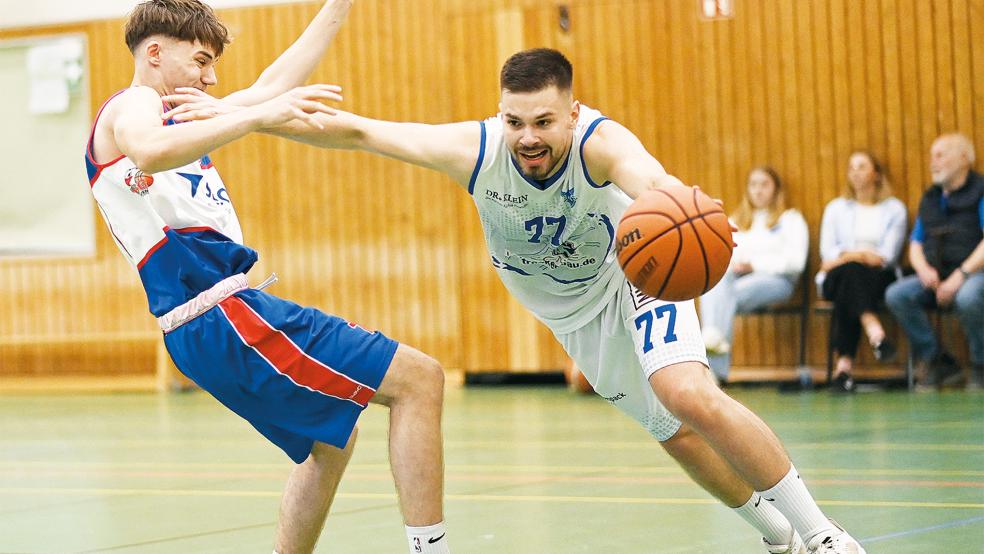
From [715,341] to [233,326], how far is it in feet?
22.8

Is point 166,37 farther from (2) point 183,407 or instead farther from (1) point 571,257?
(2) point 183,407

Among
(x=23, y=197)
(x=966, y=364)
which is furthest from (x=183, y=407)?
(x=966, y=364)

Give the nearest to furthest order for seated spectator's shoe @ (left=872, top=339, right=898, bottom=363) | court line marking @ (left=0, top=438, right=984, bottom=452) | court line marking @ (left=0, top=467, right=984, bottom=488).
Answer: court line marking @ (left=0, top=467, right=984, bottom=488)
court line marking @ (left=0, top=438, right=984, bottom=452)
seated spectator's shoe @ (left=872, top=339, right=898, bottom=363)

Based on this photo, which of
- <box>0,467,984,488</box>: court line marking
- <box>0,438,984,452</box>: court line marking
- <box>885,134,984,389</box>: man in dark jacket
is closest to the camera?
<box>0,467,984,488</box>: court line marking

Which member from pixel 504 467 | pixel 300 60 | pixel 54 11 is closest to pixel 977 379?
pixel 504 467

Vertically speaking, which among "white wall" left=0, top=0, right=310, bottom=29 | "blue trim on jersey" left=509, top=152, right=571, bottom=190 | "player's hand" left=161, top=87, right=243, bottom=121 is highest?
"white wall" left=0, top=0, right=310, bottom=29

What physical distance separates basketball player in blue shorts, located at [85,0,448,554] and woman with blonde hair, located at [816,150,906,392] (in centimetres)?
687

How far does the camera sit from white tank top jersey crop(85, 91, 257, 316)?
13.5ft

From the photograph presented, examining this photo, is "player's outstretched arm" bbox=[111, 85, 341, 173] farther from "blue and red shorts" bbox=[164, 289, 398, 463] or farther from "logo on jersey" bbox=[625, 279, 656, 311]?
"logo on jersey" bbox=[625, 279, 656, 311]

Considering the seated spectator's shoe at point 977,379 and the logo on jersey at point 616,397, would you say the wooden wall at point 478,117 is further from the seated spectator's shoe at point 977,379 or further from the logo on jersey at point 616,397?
the logo on jersey at point 616,397

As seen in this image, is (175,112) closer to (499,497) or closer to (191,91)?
(191,91)

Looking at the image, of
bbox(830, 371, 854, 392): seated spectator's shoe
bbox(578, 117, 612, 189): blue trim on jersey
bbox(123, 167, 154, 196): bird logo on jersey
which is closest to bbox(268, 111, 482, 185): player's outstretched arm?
bbox(578, 117, 612, 189): blue trim on jersey

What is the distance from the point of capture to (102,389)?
1412cm

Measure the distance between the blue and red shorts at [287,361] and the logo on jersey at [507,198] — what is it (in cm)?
75
